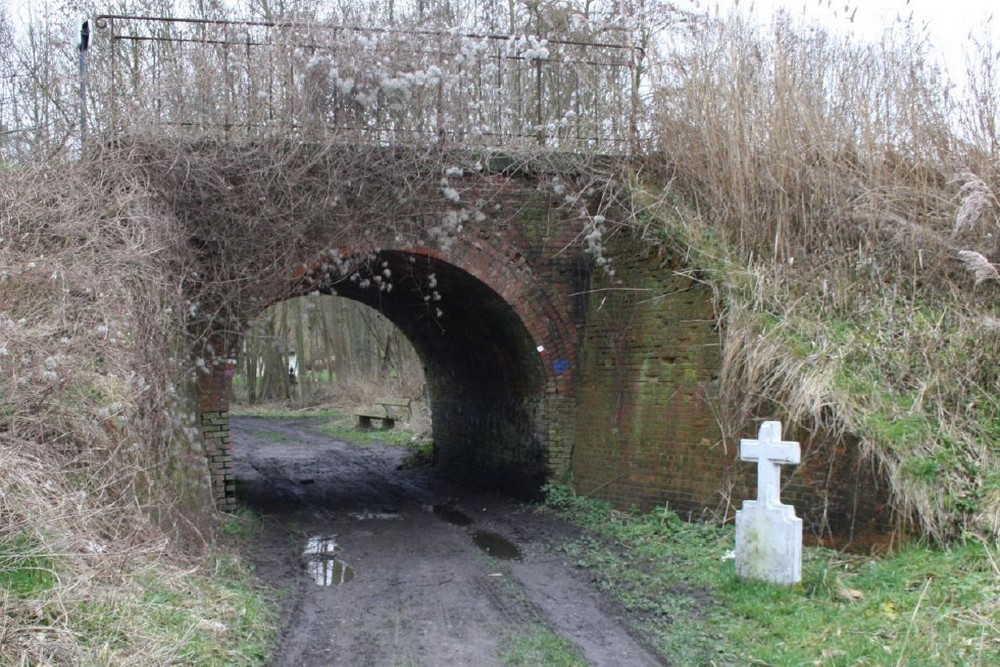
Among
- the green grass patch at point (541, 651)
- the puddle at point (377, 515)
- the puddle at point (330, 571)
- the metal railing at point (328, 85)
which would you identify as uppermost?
the metal railing at point (328, 85)


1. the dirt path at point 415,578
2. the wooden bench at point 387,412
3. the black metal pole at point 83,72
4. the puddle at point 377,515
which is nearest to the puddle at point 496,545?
the dirt path at point 415,578

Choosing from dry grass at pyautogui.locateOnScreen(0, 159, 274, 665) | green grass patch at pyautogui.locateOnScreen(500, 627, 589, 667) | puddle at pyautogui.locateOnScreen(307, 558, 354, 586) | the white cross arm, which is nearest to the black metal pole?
dry grass at pyautogui.locateOnScreen(0, 159, 274, 665)

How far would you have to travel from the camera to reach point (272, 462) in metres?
16.3

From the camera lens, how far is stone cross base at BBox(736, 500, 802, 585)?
6.31 meters

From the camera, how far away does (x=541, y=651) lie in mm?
5566

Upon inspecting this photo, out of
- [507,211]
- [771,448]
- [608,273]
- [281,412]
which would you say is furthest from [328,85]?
[281,412]

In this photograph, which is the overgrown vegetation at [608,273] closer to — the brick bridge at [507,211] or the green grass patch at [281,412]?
the brick bridge at [507,211]

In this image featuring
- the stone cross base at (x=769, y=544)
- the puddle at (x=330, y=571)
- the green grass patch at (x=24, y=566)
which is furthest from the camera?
the puddle at (x=330, y=571)

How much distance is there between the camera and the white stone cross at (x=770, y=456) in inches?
255

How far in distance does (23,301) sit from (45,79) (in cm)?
703

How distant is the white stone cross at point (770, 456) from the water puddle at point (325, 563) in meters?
3.58

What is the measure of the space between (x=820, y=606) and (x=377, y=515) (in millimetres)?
6188

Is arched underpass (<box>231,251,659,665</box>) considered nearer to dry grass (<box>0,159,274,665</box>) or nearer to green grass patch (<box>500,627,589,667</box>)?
green grass patch (<box>500,627,589,667</box>)

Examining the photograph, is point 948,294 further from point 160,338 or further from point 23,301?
point 23,301
